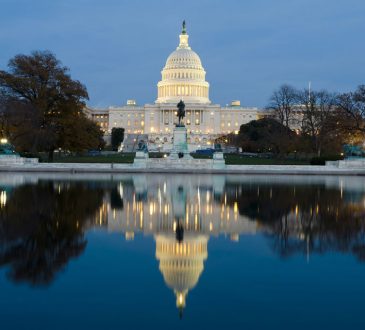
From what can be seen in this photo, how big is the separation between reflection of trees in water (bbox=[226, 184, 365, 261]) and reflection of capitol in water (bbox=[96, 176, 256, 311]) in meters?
0.71

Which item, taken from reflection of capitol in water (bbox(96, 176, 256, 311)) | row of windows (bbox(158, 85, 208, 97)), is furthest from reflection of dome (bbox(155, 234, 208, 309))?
row of windows (bbox(158, 85, 208, 97))

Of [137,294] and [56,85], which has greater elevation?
[56,85]

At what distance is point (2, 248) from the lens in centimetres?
1095

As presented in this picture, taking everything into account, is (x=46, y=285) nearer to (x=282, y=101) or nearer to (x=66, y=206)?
(x=66, y=206)

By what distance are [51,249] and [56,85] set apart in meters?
42.0

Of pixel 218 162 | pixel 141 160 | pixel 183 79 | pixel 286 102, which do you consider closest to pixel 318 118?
pixel 286 102

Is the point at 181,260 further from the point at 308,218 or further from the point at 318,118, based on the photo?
the point at 318,118

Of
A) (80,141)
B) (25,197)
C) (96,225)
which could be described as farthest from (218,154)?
(96,225)

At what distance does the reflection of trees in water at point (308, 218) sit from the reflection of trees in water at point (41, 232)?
13.9ft

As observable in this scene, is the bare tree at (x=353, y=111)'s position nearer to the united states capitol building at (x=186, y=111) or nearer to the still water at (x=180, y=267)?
the still water at (x=180, y=267)

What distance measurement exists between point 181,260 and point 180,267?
0.49m

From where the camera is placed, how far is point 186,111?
144 meters

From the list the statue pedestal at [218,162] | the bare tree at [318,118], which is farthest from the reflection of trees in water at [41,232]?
the bare tree at [318,118]

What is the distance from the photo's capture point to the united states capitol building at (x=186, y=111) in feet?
472
